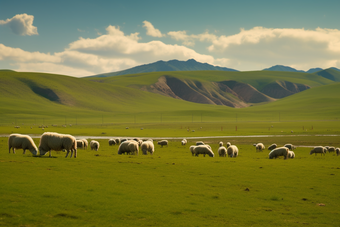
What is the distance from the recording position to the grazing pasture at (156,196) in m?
9.86

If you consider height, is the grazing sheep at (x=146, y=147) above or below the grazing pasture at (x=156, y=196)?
above

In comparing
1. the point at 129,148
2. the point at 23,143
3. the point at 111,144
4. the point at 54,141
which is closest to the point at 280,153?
the point at 129,148

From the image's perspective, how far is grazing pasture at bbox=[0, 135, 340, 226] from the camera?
9859mm

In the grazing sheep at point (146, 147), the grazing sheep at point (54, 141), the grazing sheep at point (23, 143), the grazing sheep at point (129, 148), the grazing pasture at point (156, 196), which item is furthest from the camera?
the grazing sheep at point (146, 147)

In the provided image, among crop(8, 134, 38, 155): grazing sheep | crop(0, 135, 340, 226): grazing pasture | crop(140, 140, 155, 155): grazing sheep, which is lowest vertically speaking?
crop(0, 135, 340, 226): grazing pasture

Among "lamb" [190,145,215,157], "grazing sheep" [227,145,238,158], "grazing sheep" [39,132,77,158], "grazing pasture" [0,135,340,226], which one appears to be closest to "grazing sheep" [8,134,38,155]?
"grazing sheep" [39,132,77,158]

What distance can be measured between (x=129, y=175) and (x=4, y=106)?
16344 cm

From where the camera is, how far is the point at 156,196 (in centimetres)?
1245

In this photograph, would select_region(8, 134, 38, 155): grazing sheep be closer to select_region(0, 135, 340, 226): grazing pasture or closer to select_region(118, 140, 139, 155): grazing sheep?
select_region(0, 135, 340, 226): grazing pasture

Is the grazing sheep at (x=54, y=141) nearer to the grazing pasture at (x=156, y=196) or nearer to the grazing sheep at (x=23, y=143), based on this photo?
the grazing sheep at (x=23, y=143)

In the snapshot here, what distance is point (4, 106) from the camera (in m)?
155

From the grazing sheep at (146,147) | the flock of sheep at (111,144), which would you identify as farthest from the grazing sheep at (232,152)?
the grazing sheep at (146,147)

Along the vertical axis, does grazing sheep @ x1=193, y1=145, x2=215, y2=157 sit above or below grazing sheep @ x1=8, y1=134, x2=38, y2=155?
below

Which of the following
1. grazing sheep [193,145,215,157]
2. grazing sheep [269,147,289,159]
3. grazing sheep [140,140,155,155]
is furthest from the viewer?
grazing sheep [193,145,215,157]
